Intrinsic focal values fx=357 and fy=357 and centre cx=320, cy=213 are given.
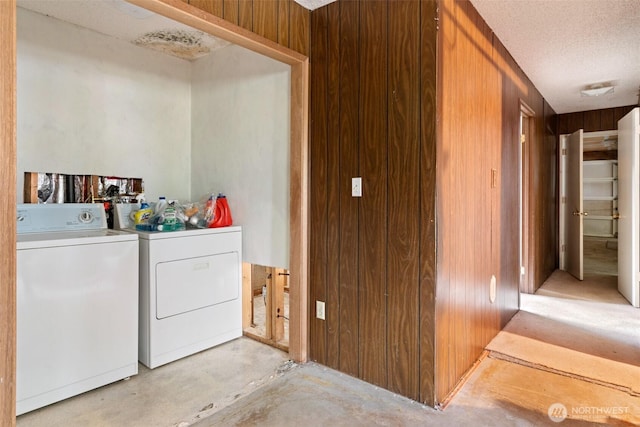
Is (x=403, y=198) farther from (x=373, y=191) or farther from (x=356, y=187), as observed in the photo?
(x=356, y=187)

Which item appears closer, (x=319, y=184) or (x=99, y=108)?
(x=319, y=184)

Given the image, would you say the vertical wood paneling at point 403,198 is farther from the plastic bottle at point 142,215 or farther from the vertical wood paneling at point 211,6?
the plastic bottle at point 142,215

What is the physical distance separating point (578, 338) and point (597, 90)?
2.83 meters

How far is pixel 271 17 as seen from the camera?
2.08m

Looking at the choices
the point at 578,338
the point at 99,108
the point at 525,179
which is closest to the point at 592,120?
the point at 525,179

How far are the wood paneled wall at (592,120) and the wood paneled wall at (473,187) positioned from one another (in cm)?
225

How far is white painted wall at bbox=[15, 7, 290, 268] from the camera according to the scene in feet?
8.30

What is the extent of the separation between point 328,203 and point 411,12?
117cm

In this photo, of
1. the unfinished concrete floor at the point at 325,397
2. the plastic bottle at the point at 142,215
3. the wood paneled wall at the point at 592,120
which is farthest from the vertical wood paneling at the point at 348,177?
the wood paneled wall at the point at 592,120

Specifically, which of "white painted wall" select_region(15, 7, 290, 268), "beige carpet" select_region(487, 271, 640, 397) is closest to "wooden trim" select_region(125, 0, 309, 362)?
"white painted wall" select_region(15, 7, 290, 268)

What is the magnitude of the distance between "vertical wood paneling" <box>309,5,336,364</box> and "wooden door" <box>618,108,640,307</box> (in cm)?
319

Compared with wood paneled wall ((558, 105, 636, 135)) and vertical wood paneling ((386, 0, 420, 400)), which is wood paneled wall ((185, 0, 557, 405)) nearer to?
vertical wood paneling ((386, 0, 420, 400))

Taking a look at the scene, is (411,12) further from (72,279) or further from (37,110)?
(37,110)

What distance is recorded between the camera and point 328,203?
2.32 m
